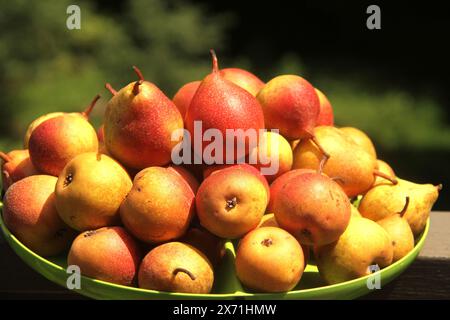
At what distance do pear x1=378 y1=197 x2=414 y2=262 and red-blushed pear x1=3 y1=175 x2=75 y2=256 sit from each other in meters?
0.81

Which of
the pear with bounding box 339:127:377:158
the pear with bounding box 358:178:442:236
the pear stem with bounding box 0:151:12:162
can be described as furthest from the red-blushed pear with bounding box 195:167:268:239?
the pear stem with bounding box 0:151:12:162

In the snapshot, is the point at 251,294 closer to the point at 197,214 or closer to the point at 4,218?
the point at 197,214

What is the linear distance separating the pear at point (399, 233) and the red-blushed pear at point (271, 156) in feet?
0.96

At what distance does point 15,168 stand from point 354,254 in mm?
1015

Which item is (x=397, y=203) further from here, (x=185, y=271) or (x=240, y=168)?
(x=185, y=271)

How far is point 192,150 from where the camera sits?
5.25ft

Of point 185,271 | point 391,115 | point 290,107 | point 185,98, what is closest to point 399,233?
point 290,107

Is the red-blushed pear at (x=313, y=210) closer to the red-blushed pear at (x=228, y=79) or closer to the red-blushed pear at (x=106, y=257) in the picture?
the red-blushed pear at (x=106, y=257)

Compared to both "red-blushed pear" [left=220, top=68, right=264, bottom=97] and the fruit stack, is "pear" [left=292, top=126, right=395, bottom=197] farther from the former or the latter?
"red-blushed pear" [left=220, top=68, right=264, bottom=97]

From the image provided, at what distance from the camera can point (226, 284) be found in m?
1.45
